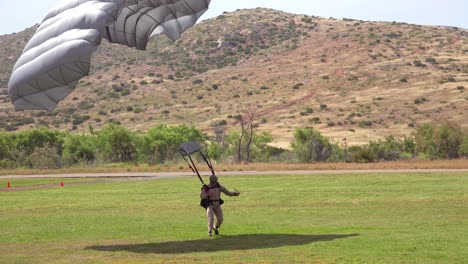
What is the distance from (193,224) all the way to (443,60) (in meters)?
125

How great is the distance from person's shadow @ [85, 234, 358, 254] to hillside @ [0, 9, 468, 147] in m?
84.3

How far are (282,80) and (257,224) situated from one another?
391 feet

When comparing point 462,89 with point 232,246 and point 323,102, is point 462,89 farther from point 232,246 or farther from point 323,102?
point 232,246

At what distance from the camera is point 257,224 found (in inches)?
1110

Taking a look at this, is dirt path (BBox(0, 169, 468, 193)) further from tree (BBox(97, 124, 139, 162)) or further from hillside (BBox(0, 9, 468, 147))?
hillside (BBox(0, 9, 468, 147))

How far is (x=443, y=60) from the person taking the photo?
5778 inches

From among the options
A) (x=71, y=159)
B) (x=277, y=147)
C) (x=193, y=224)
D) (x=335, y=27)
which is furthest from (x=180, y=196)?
(x=335, y=27)

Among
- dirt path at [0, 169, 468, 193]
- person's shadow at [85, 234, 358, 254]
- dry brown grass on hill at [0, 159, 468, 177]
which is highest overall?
dry brown grass on hill at [0, 159, 468, 177]

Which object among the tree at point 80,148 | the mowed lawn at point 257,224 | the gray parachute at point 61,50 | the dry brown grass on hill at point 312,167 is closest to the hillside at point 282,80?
the tree at point 80,148

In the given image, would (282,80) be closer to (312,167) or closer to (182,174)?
(312,167)

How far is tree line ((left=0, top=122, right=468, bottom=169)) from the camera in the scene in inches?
3196

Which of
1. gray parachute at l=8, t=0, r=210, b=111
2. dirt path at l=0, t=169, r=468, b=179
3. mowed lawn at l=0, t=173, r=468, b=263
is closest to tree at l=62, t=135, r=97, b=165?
dirt path at l=0, t=169, r=468, b=179

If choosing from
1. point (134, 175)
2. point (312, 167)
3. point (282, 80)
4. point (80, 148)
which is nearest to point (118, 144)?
point (80, 148)

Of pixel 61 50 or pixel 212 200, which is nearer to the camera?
pixel 61 50
